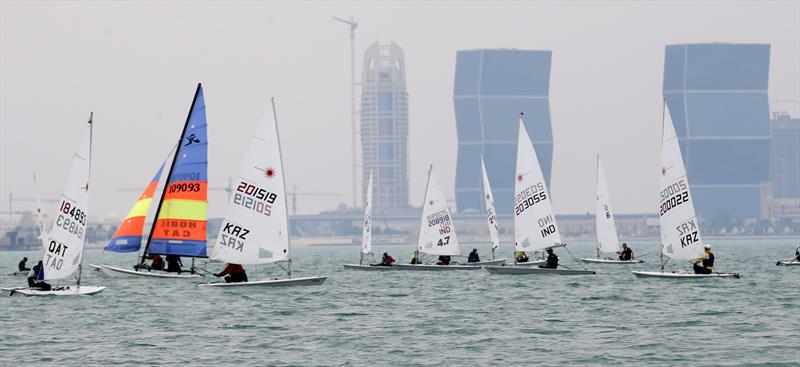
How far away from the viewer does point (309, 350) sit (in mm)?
29938

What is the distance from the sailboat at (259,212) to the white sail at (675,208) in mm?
15233

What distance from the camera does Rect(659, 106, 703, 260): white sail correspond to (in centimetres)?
5084

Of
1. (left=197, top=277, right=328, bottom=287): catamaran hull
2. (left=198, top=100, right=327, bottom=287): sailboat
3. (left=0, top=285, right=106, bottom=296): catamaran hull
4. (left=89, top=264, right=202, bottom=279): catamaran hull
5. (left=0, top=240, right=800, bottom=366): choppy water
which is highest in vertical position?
(left=198, top=100, right=327, bottom=287): sailboat

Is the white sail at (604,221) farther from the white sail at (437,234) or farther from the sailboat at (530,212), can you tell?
the sailboat at (530,212)

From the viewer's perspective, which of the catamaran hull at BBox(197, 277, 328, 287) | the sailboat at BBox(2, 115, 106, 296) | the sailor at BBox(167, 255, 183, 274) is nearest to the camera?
the sailboat at BBox(2, 115, 106, 296)

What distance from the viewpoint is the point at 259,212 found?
148 feet

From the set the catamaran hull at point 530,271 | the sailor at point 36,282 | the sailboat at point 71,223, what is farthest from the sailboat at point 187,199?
the catamaran hull at point 530,271

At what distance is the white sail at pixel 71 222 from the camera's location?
4131 cm

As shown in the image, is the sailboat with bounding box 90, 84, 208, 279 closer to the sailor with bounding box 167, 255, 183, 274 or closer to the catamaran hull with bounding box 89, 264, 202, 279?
the catamaran hull with bounding box 89, 264, 202, 279

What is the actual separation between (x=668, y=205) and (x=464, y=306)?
12898 mm

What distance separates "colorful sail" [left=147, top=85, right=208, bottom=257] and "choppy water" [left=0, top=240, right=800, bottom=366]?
179 cm

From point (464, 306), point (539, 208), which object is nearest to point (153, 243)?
point (464, 306)

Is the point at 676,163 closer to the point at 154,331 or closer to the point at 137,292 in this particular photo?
the point at 137,292

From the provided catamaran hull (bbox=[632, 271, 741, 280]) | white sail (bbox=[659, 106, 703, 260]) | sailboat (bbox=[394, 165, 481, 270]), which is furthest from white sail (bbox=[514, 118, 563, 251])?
sailboat (bbox=[394, 165, 481, 270])
